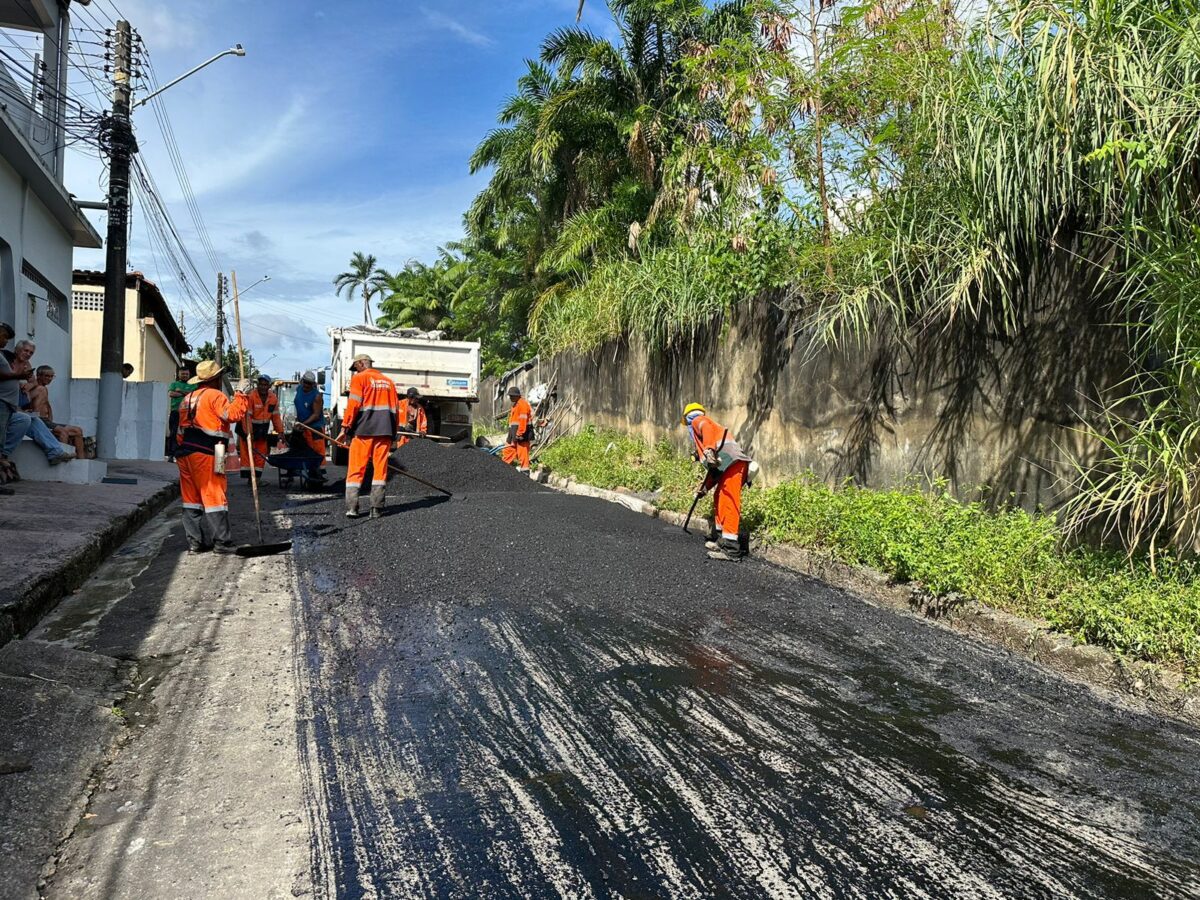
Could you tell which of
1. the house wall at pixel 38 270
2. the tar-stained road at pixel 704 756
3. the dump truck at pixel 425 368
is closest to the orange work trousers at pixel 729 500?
the tar-stained road at pixel 704 756

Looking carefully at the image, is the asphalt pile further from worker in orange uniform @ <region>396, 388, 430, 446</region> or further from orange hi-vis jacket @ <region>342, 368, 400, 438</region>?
orange hi-vis jacket @ <region>342, 368, 400, 438</region>

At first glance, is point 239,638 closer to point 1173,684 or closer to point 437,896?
point 437,896

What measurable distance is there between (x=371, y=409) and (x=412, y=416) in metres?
7.93

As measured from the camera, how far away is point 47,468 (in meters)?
10.2

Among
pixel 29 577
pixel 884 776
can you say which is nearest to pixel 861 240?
pixel 884 776

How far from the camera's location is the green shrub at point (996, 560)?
4359mm

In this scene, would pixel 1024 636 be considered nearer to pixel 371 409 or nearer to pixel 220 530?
pixel 220 530

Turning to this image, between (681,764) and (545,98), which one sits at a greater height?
(545,98)

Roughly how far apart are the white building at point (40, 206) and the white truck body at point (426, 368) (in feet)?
15.6

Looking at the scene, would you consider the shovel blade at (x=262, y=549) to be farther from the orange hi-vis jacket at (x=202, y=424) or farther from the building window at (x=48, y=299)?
the building window at (x=48, y=299)

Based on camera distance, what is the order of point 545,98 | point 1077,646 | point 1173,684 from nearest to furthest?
point 1173,684 → point 1077,646 → point 545,98

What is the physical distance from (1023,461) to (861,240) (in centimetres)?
272

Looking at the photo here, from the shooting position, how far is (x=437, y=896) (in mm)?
2365

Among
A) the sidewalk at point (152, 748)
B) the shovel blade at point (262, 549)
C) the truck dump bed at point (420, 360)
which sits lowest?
the sidewalk at point (152, 748)
